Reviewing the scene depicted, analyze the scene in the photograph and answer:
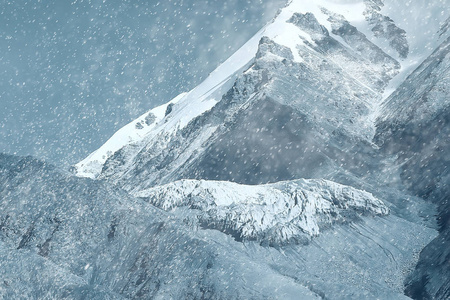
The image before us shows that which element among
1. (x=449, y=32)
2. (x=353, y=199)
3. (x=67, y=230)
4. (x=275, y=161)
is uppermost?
(x=449, y=32)

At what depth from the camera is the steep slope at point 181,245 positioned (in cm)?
2877

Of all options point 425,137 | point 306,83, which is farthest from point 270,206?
point 306,83

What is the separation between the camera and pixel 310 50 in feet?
361

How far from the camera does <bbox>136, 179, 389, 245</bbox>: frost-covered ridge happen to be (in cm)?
4066

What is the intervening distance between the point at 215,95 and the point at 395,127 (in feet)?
145

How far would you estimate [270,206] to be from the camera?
4347 cm

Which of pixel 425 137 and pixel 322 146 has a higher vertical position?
pixel 425 137

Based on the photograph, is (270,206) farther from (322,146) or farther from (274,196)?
(322,146)

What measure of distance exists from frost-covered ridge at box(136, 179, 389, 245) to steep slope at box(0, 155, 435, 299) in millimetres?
138

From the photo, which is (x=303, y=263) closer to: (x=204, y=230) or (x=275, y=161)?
(x=204, y=230)

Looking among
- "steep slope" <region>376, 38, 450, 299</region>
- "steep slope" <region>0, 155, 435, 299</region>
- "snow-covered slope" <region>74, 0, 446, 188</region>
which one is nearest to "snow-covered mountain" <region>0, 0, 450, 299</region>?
"steep slope" <region>0, 155, 435, 299</region>

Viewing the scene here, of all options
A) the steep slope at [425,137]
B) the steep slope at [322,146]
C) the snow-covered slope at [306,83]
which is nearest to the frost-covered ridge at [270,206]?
the steep slope at [322,146]

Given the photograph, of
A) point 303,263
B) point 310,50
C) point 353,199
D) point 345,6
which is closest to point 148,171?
point 310,50

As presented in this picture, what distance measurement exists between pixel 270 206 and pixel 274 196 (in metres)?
1.92
